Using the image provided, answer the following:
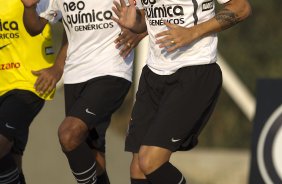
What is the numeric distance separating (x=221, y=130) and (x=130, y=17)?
35.2 feet

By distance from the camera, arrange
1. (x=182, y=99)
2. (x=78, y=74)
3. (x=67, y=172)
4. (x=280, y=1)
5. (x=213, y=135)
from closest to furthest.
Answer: (x=182, y=99), (x=78, y=74), (x=67, y=172), (x=213, y=135), (x=280, y=1)

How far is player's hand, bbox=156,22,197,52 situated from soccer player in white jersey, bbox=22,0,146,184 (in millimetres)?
1095

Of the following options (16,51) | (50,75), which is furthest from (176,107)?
(16,51)

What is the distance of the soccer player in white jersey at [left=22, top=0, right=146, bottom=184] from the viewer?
8.94 m

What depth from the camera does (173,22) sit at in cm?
805

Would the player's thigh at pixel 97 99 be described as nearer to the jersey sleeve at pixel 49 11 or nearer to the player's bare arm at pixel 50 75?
the player's bare arm at pixel 50 75

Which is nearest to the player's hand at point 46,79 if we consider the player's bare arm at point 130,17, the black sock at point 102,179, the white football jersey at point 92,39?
the white football jersey at point 92,39

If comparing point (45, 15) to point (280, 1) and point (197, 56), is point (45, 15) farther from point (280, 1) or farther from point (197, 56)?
point (280, 1)

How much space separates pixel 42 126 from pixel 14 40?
325 cm

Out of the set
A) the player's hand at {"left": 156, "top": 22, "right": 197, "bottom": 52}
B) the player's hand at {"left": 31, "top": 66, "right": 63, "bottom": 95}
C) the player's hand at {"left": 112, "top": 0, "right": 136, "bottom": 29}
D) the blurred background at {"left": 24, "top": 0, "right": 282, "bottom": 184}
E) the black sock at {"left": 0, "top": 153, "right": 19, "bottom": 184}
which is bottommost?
the blurred background at {"left": 24, "top": 0, "right": 282, "bottom": 184}

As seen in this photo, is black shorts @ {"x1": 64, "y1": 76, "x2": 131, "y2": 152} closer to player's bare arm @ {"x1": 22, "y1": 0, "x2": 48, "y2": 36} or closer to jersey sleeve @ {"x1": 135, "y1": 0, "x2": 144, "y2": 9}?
player's bare arm @ {"x1": 22, "y1": 0, "x2": 48, "y2": 36}

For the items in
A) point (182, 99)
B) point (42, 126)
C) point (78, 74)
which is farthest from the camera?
point (42, 126)

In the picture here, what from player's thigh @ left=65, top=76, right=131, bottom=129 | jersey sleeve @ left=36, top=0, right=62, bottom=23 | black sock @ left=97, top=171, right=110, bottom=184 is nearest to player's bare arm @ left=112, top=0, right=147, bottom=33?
player's thigh @ left=65, top=76, right=131, bottom=129

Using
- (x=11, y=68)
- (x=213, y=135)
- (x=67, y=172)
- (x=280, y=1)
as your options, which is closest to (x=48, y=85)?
(x=11, y=68)
